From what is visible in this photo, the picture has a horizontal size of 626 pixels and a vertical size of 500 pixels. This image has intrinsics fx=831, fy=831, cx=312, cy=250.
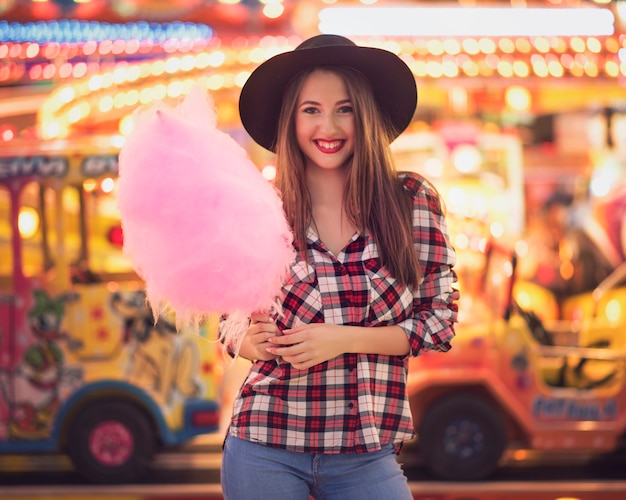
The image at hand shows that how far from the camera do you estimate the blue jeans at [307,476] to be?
65.0 inches

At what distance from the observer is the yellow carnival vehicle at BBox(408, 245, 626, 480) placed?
4.47 meters

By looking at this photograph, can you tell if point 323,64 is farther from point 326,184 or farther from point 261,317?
point 261,317

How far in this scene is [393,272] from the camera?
5.62 ft

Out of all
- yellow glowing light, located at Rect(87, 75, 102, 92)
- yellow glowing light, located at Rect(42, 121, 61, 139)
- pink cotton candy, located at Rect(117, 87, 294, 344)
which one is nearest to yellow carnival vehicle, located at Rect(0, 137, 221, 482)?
yellow glowing light, located at Rect(42, 121, 61, 139)

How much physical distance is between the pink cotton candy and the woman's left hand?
8 cm

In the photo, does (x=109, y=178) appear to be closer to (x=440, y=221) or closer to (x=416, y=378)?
(x=416, y=378)

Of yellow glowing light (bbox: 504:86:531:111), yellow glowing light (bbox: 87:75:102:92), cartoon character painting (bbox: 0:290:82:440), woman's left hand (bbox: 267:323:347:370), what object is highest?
yellow glowing light (bbox: 504:86:531:111)

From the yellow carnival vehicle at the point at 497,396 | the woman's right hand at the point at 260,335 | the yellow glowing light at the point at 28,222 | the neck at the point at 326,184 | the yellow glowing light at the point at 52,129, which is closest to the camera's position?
the woman's right hand at the point at 260,335

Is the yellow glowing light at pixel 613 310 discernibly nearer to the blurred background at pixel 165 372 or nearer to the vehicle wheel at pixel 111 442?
the blurred background at pixel 165 372

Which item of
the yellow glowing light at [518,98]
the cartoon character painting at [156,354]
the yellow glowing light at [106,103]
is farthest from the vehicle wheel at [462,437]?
the yellow glowing light at [518,98]

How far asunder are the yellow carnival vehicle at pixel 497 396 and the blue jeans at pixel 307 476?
2.79 meters

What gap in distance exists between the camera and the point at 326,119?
5.79ft

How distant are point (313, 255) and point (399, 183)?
0.26 m

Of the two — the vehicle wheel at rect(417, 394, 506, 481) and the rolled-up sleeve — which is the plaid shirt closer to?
the rolled-up sleeve
